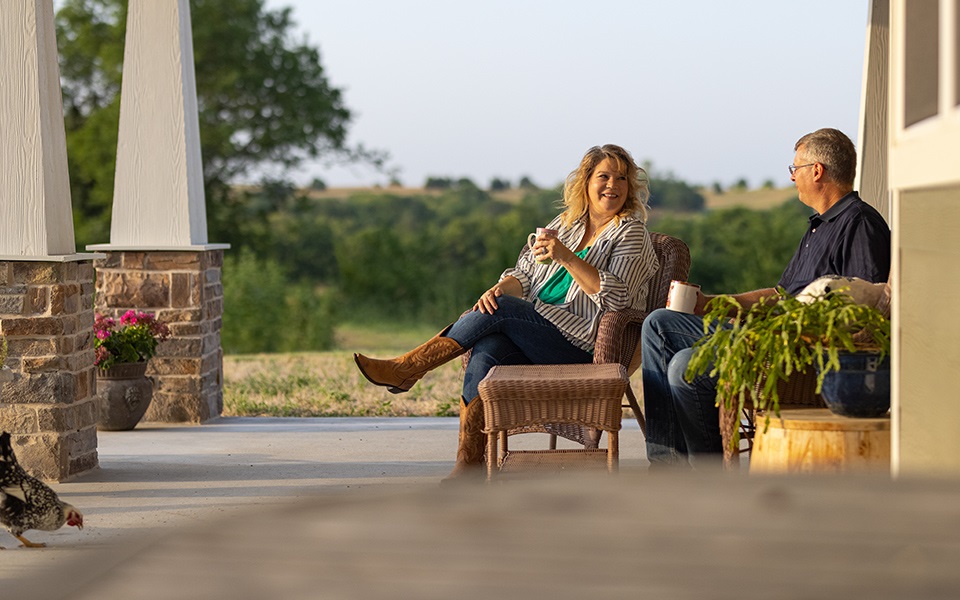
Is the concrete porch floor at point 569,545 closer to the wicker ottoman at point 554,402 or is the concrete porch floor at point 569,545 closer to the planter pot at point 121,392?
the wicker ottoman at point 554,402

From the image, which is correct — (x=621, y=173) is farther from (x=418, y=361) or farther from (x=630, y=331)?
(x=418, y=361)

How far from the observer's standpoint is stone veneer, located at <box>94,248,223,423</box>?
231 inches

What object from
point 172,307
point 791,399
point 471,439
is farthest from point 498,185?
point 791,399

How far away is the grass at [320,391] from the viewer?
6.70 m

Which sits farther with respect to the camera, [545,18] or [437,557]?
[545,18]

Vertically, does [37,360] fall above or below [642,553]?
below

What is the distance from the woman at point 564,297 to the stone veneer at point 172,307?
6.57ft

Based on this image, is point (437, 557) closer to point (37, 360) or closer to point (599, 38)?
point (37, 360)

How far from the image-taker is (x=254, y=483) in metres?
4.39

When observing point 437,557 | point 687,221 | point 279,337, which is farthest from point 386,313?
point 437,557

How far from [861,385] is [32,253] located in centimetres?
291

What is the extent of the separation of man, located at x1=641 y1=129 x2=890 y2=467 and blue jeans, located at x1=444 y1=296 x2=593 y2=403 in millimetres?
456

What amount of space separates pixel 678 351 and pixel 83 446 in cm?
228

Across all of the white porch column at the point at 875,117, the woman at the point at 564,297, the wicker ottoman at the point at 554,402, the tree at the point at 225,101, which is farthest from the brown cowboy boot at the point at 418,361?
the tree at the point at 225,101
